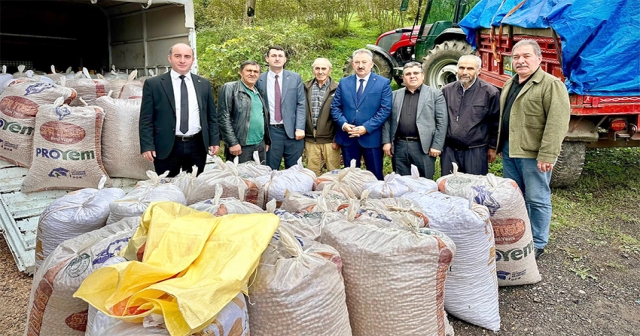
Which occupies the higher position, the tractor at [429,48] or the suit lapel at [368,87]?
the tractor at [429,48]

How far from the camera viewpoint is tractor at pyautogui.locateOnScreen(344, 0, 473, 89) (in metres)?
7.49

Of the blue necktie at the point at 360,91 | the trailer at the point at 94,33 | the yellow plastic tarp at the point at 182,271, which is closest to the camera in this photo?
the yellow plastic tarp at the point at 182,271

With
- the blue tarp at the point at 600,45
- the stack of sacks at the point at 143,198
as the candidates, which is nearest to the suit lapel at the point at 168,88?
the stack of sacks at the point at 143,198

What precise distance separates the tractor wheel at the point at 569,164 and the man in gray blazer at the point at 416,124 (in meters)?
1.49

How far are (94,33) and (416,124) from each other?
620 centimetres

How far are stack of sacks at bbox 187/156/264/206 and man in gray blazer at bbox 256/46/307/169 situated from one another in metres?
1.27

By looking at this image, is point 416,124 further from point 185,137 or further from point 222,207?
point 222,207

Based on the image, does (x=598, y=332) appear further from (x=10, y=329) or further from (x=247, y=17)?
(x=247, y=17)

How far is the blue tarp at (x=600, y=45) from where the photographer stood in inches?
161

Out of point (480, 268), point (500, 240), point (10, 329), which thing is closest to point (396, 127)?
point (500, 240)

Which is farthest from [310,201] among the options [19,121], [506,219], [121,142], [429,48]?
[429,48]

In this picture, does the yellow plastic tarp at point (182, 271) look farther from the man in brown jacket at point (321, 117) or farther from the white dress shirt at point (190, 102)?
the man in brown jacket at point (321, 117)

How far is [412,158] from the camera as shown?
3.91m

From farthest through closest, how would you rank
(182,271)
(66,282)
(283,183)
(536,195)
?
(536,195)
(283,183)
(66,282)
(182,271)
